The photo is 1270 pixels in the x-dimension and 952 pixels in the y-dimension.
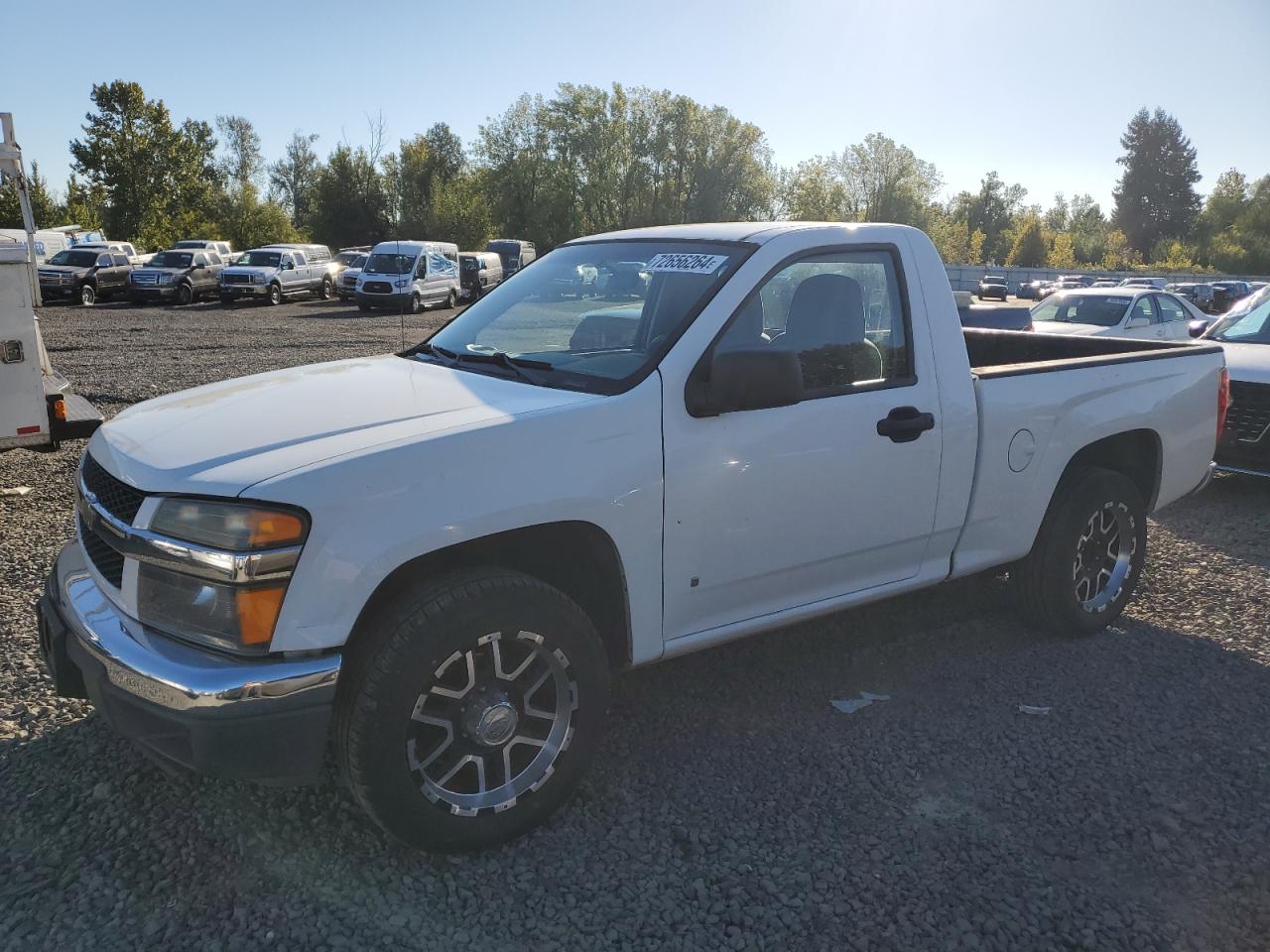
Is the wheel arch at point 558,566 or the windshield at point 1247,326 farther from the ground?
the windshield at point 1247,326

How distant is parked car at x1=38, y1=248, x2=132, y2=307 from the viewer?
2889 centimetres

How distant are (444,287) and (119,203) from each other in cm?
3735

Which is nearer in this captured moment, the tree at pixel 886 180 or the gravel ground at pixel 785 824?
the gravel ground at pixel 785 824

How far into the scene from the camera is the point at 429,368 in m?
3.72

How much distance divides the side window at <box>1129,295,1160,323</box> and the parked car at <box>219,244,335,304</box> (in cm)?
2643

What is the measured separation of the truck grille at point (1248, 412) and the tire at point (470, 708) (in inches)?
257

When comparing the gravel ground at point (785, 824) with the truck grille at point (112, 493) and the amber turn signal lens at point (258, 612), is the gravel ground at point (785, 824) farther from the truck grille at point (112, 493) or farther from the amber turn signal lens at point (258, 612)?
the truck grille at point (112, 493)

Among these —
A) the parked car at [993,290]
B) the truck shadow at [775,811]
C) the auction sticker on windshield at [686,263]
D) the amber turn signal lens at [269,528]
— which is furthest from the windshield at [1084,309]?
the parked car at [993,290]

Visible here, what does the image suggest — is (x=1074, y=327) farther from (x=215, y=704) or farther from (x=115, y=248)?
(x=115, y=248)

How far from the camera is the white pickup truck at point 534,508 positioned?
2545 millimetres

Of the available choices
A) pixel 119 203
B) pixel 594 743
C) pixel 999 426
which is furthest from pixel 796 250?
pixel 119 203

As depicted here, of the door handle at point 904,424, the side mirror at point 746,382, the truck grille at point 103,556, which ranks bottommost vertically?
the truck grille at point 103,556

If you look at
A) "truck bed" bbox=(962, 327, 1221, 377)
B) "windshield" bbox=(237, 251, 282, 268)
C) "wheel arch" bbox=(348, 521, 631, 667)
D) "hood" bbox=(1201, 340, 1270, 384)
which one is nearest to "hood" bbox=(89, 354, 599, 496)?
"wheel arch" bbox=(348, 521, 631, 667)

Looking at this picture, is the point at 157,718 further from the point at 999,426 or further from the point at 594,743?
the point at 999,426
